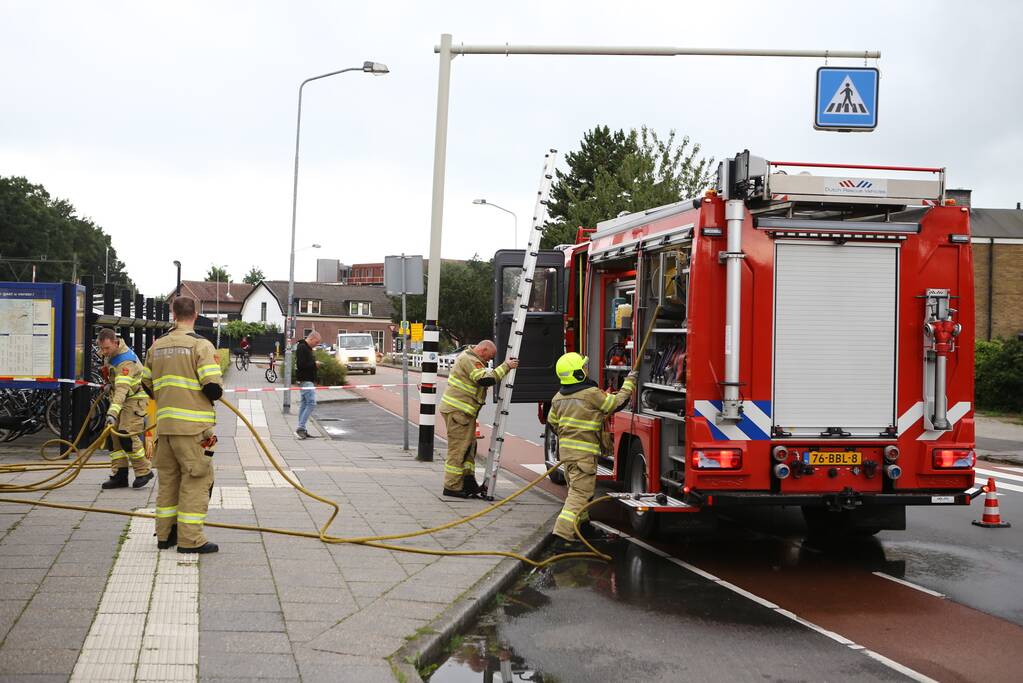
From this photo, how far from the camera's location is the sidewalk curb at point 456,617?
5340mm

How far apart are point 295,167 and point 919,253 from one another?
2438cm

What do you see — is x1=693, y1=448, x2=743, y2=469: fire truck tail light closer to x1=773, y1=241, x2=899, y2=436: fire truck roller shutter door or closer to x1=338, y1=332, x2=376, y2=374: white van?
x1=773, y1=241, x2=899, y2=436: fire truck roller shutter door

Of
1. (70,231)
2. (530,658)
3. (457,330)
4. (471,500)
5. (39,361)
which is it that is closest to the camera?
(530,658)

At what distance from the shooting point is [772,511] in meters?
11.2

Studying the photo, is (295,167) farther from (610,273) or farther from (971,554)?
(971,554)

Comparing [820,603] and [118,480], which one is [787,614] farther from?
[118,480]

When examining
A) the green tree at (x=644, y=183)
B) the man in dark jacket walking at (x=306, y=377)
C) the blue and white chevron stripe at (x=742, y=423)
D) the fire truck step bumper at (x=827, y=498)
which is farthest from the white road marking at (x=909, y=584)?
the green tree at (x=644, y=183)

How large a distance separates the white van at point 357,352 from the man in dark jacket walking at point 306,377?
3078cm

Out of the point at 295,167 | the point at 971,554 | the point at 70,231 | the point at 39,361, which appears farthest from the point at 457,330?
the point at 971,554

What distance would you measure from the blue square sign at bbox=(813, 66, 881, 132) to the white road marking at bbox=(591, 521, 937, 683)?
18.2 ft

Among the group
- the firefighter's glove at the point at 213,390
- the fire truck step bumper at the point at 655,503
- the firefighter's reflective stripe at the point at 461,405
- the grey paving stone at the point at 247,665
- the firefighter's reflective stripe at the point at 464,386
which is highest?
the firefighter's glove at the point at 213,390

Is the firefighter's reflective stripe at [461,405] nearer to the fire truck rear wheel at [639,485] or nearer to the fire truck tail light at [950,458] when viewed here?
the fire truck rear wheel at [639,485]

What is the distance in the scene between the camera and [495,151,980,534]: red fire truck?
7.86 metres


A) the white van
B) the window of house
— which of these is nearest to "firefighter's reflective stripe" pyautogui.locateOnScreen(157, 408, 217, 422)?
the white van
